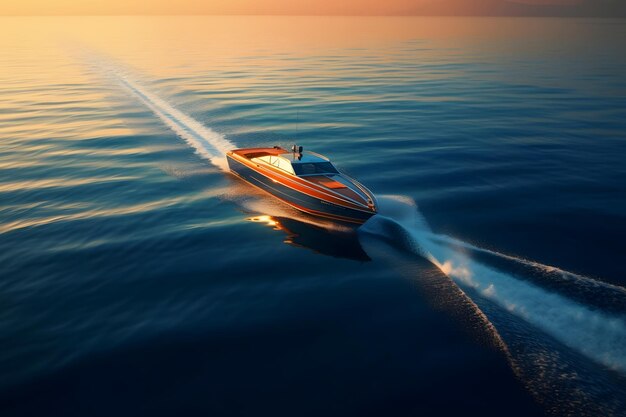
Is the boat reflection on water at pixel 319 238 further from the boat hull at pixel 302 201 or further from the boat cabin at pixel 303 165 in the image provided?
the boat cabin at pixel 303 165

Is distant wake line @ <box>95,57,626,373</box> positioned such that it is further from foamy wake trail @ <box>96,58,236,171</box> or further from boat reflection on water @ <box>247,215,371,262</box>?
foamy wake trail @ <box>96,58,236,171</box>

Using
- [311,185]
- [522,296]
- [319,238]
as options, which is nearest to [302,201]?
[311,185]

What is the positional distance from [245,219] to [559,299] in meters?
15.3

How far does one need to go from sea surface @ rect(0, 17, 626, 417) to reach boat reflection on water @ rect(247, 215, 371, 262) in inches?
5.2

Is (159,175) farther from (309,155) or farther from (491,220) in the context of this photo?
(491,220)

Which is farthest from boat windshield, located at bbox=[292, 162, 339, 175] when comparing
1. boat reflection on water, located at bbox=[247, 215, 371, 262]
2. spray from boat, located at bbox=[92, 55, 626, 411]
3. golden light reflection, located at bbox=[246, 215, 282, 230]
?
golden light reflection, located at bbox=[246, 215, 282, 230]

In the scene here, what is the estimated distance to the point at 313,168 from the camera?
25984mm

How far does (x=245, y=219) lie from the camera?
79.9ft

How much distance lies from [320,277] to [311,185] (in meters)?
6.99

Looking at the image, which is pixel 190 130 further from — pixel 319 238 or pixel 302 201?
pixel 319 238

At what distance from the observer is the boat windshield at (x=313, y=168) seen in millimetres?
25734

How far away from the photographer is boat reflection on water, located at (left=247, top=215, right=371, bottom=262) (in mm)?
20609

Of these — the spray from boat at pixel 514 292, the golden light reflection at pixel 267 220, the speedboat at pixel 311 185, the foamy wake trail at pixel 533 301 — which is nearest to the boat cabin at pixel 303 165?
the speedboat at pixel 311 185

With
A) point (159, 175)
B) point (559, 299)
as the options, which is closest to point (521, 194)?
point (559, 299)
